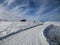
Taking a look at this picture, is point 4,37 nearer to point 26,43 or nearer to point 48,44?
point 26,43

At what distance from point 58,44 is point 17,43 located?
2.93 feet

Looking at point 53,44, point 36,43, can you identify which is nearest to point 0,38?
point 36,43

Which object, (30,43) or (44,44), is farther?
(30,43)

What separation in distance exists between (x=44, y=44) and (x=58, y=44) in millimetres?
325

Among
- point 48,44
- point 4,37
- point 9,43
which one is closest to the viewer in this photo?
point 48,44

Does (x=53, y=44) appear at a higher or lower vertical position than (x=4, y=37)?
lower

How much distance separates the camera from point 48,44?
227cm

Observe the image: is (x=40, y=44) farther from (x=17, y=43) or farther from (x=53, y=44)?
(x=17, y=43)

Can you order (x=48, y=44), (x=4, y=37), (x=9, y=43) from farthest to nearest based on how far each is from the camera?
(x=4, y=37) < (x=9, y=43) < (x=48, y=44)

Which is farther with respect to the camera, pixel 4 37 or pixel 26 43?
pixel 4 37

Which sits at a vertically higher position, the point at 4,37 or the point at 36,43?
the point at 4,37

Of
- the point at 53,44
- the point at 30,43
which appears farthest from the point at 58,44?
the point at 30,43

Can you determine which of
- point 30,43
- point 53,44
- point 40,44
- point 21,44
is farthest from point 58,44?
point 21,44

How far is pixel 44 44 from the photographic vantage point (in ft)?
7.79
